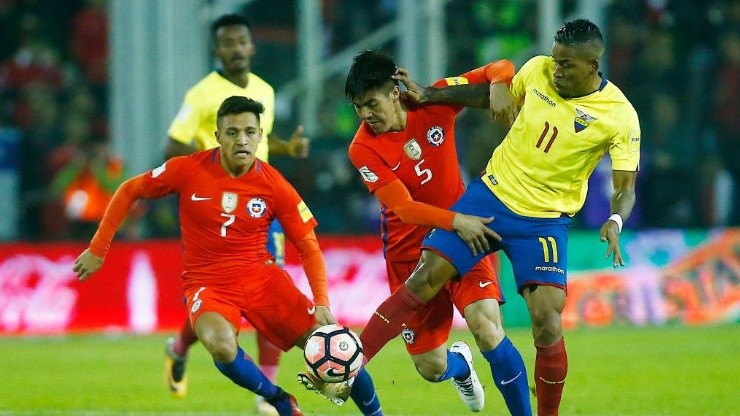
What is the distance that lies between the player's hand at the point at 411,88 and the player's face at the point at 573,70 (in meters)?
0.75

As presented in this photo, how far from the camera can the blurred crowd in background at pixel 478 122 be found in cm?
1495

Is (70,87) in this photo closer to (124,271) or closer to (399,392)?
(124,271)

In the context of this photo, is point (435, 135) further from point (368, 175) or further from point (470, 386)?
point (470, 386)

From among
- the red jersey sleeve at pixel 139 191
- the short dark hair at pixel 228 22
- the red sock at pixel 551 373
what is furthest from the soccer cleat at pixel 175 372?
the red sock at pixel 551 373

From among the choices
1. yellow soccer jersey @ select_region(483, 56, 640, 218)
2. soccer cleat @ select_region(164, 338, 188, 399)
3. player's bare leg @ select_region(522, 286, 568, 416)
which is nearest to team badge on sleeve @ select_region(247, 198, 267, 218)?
yellow soccer jersey @ select_region(483, 56, 640, 218)

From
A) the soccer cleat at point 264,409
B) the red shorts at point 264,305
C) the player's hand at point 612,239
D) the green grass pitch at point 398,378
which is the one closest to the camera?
the player's hand at point 612,239

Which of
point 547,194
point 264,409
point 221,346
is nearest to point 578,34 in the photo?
point 547,194

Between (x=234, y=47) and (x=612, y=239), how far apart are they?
3405mm

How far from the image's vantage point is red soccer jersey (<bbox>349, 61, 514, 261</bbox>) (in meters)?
7.09

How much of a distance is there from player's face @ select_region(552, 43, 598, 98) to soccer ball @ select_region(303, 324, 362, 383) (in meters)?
1.62

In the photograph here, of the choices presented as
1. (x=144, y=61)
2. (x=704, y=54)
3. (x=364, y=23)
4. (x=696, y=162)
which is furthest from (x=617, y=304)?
(x=144, y=61)

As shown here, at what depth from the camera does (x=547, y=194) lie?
22.5 ft

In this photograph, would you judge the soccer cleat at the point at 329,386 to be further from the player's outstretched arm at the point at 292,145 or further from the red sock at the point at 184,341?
the player's outstretched arm at the point at 292,145

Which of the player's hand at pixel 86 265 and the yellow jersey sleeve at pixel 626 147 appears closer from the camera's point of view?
the yellow jersey sleeve at pixel 626 147
